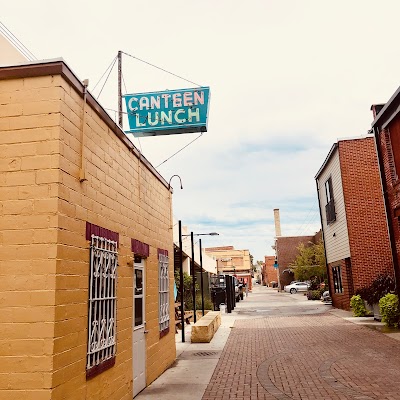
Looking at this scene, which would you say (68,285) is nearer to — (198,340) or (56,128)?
(56,128)

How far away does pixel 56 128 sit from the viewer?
4508 mm

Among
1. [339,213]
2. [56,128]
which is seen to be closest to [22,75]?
[56,128]

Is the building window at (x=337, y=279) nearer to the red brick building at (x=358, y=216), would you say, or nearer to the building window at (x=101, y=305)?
the red brick building at (x=358, y=216)

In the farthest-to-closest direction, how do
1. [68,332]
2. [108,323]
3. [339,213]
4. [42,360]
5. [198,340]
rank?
1. [339,213]
2. [198,340]
3. [108,323]
4. [68,332]
5. [42,360]

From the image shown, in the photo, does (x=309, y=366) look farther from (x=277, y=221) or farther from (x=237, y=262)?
(x=277, y=221)

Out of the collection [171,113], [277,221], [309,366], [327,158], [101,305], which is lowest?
[309,366]

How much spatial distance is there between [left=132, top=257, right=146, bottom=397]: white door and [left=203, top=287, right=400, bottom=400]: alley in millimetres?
1164

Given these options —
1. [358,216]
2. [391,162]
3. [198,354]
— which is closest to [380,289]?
[358,216]

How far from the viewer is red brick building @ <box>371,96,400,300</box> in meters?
13.0

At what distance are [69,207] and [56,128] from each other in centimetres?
89

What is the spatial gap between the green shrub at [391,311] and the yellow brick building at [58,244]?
34.7ft

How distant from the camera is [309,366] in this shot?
28.8 ft

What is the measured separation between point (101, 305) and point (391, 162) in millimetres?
11538

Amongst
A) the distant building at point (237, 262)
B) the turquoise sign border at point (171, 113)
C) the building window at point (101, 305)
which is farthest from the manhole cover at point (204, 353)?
the distant building at point (237, 262)
